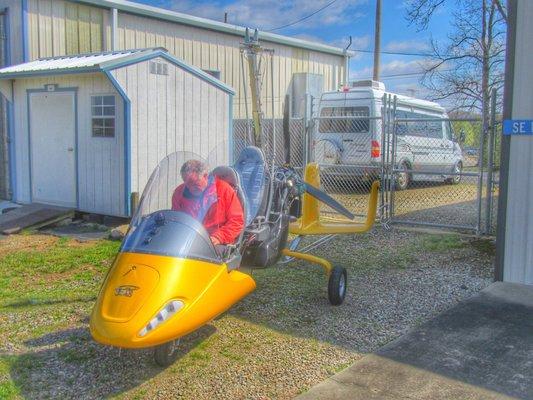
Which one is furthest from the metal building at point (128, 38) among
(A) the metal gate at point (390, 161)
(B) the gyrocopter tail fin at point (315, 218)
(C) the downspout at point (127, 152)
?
(B) the gyrocopter tail fin at point (315, 218)

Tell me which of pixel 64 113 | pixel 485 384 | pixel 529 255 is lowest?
pixel 485 384

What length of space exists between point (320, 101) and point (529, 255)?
9192mm

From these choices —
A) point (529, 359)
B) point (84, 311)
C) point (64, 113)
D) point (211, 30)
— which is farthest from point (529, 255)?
point (211, 30)

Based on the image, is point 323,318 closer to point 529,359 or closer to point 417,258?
point 529,359

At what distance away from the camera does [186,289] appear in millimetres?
3969

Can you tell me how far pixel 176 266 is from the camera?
4016mm

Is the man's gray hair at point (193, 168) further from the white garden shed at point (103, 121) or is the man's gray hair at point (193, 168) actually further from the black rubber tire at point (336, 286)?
the white garden shed at point (103, 121)

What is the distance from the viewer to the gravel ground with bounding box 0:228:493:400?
4.03 metres

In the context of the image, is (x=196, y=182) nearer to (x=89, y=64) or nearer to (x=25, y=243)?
(x=25, y=243)

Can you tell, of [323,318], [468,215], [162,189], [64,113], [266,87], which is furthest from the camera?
[266,87]

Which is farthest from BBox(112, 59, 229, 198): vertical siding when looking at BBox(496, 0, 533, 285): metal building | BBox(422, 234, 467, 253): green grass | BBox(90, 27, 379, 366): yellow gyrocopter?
BBox(496, 0, 533, 285): metal building

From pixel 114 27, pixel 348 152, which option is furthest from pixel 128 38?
pixel 348 152

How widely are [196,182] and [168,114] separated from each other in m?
5.94

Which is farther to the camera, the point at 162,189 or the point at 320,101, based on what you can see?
the point at 320,101
